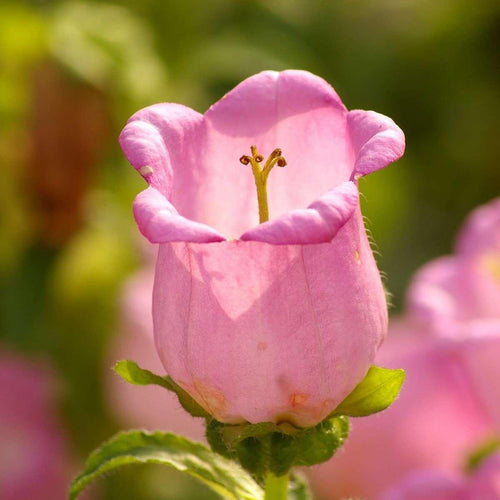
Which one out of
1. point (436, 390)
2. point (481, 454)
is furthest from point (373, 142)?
point (436, 390)

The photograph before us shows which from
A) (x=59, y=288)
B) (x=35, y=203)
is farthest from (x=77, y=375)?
(x=35, y=203)

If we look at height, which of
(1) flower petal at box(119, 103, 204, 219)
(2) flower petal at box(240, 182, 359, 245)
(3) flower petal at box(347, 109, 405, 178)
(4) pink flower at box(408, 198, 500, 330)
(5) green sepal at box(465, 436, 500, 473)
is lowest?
(5) green sepal at box(465, 436, 500, 473)

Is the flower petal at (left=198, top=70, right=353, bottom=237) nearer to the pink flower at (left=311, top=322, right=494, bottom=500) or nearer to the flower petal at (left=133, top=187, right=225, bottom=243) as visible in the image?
the flower petal at (left=133, top=187, right=225, bottom=243)

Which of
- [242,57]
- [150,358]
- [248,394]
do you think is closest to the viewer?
[248,394]

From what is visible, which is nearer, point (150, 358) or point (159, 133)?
point (159, 133)

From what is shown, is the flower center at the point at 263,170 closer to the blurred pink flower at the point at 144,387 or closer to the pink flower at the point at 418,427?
the pink flower at the point at 418,427

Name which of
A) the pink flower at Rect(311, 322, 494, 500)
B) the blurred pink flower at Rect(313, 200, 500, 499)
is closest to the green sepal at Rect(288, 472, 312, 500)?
the blurred pink flower at Rect(313, 200, 500, 499)

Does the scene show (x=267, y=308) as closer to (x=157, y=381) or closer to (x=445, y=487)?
(x=157, y=381)

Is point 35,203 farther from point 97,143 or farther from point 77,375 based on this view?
point 77,375
